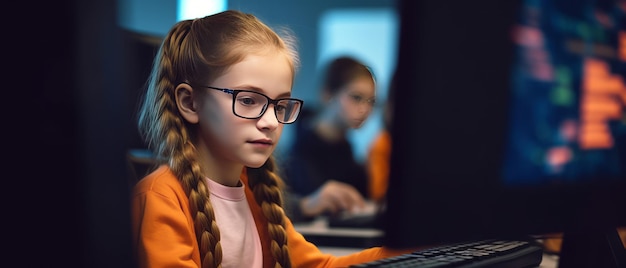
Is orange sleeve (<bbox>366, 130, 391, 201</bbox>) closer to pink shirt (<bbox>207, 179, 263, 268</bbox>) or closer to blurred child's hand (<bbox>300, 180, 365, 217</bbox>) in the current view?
blurred child's hand (<bbox>300, 180, 365, 217</bbox>)

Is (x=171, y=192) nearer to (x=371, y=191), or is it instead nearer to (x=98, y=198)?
(x=98, y=198)

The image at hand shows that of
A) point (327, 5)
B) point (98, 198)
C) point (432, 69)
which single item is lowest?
point (98, 198)

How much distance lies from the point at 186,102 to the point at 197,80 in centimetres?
3

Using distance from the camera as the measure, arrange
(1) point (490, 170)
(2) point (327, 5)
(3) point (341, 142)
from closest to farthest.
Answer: (1) point (490, 170), (3) point (341, 142), (2) point (327, 5)

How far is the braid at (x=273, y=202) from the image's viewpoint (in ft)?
2.65

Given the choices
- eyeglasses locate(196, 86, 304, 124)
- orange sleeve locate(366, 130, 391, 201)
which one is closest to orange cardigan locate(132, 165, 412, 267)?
eyeglasses locate(196, 86, 304, 124)

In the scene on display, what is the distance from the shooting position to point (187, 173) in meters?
0.73

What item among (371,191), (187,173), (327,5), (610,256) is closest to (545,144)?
(610,256)

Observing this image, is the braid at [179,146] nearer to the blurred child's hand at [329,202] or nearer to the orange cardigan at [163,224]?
the orange cardigan at [163,224]

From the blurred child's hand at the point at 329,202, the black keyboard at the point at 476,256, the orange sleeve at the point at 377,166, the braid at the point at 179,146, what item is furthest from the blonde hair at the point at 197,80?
the orange sleeve at the point at 377,166

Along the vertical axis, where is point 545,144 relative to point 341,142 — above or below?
above

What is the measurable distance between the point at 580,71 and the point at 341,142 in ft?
6.08

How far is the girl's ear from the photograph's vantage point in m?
0.74

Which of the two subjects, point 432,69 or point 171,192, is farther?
point 171,192
